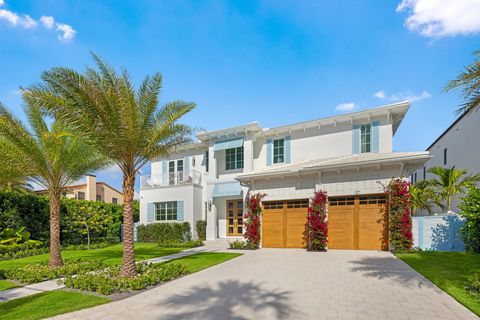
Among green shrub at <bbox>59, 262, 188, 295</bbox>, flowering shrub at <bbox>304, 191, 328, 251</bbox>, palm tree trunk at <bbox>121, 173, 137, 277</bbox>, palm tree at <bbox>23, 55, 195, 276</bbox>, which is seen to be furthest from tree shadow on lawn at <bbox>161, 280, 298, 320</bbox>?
flowering shrub at <bbox>304, 191, 328, 251</bbox>

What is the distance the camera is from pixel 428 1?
9688 mm

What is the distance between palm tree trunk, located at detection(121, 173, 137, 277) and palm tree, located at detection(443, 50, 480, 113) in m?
9.49

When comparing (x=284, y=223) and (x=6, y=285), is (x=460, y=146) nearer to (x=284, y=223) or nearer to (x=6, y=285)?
(x=284, y=223)

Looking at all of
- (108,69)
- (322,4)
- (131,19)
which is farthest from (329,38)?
(108,69)

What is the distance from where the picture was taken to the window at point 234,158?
70.7ft

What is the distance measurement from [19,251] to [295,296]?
16607 millimetres

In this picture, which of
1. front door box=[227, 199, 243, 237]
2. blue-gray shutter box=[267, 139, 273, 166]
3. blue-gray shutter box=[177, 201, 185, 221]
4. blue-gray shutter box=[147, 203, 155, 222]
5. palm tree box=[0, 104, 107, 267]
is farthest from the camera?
blue-gray shutter box=[147, 203, 155, 222]

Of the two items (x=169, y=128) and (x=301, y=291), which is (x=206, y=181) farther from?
(x=301, y=291)

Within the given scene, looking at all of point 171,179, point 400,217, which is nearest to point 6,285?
point 171,179

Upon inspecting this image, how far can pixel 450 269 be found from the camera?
31.2 feet

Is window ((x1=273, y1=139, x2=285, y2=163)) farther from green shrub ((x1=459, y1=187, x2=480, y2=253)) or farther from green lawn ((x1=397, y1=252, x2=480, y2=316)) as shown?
green shrub ((x1=459, y1=187, x2=480, y2=253))

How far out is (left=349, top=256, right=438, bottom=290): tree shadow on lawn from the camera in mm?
8203

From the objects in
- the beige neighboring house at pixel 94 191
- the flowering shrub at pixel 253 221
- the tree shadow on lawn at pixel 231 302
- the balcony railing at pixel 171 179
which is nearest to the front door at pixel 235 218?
the balcony railing at pixel 171 179

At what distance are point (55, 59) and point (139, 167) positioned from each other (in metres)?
4.38
